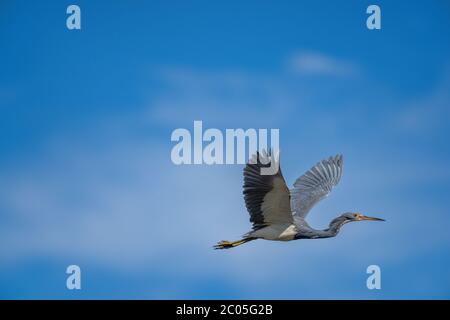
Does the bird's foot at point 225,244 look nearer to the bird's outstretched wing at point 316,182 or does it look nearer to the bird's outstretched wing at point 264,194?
the bird's outstretched wing at point 264,194

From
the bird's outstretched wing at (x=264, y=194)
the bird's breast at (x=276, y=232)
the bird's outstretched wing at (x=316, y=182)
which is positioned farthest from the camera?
the bird's outstretched wing at (x=316, y=182)

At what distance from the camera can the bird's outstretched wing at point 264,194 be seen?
1555 centimetres

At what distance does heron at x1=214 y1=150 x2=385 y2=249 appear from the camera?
15.6m

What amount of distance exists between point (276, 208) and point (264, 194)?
1.76ft

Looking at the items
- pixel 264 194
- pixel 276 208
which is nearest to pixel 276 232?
pixel 276 208

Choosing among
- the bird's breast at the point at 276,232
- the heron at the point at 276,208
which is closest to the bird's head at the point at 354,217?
the heron at the point at 276,208

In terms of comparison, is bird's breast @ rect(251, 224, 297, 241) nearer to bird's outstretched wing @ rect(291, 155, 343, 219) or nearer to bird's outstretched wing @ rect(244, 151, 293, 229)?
bird's outstretched wing @ rect(244, 151, 293, 229)

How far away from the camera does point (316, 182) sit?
20.2m

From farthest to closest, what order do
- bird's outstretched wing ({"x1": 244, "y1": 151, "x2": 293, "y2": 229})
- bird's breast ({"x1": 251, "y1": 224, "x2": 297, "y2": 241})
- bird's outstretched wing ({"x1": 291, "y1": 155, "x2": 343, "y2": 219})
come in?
bird's outstretched wing ({"x1": 291, "y1": 155, "x2": 343, "y2": 219}) < bird's breast ({"x1": 251, "y1": 224, "x2": 297, "y2": 241}) < bird's outstretched wing ({"x1": 244, "y1": 151, "x2": 293, "y2": 229})

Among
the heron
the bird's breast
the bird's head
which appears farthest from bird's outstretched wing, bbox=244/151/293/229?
the bird's head

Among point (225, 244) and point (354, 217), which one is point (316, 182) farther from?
point (225, 244)
